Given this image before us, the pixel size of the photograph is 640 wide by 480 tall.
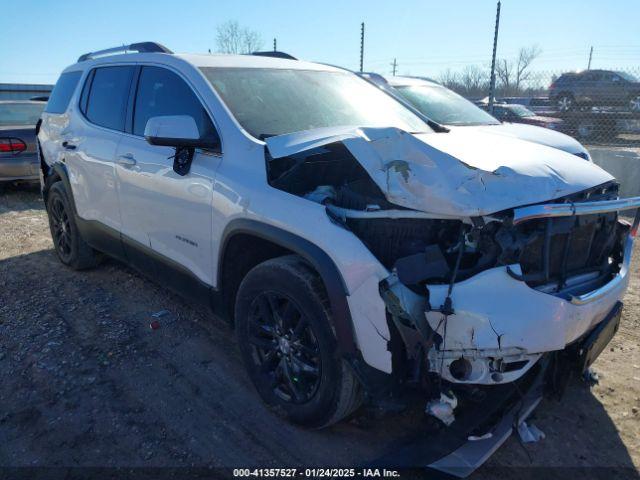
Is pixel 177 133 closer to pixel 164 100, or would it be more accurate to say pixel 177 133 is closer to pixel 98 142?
pixel 164 100

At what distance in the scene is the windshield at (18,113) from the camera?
30.6 ft

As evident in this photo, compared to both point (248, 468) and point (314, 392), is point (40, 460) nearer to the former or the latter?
point (248, 468)

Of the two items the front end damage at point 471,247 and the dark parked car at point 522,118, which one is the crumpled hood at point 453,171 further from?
the dark parked car at point 522,118

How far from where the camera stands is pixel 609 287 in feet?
8.63

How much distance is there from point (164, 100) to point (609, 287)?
304 cm

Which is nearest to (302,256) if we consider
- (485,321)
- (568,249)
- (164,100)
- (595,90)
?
(485,321)

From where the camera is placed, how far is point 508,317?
85.9 inches

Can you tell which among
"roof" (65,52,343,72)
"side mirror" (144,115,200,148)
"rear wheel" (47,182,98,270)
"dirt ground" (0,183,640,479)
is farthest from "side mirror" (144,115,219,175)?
"rear wheel" (47,182,98,270)

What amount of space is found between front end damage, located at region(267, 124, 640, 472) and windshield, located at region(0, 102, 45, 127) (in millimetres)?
8499

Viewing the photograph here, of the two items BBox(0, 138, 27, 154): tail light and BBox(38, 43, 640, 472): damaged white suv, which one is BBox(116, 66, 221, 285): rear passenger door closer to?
BBox(38, 43, 640, 472): damaged white suv

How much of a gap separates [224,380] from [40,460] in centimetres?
110

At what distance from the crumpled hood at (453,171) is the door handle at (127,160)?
4.76 feet

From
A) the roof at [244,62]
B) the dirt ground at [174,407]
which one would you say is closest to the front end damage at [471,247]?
the dirt ground at [174,407]

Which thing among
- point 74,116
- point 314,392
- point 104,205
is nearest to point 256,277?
point 314,392
